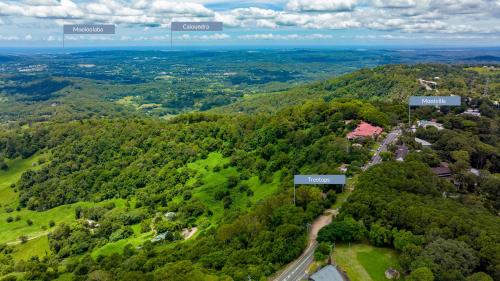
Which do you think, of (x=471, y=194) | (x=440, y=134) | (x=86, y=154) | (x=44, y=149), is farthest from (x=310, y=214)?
(x=44, y=149)

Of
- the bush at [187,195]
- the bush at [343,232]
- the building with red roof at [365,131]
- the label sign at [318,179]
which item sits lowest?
the bush at [187,195]

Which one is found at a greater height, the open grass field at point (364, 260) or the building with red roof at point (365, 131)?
the building with red roof at point (365, 131)

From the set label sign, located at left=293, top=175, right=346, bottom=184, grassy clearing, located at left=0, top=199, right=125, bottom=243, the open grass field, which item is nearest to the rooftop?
label sign, located at left=293, top=175, right=346, bottom=184

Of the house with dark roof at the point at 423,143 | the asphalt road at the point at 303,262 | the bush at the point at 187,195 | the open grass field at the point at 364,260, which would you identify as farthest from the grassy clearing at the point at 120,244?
the house with dark roof at the point at 423,143

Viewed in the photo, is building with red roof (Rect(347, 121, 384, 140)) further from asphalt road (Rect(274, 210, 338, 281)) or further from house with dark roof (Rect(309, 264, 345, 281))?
house with dark roof (Rect(309, 264, 345, 281))

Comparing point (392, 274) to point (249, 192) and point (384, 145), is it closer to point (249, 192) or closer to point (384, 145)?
point (384, 145)

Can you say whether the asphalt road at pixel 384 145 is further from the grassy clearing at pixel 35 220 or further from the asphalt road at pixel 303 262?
the grassy clearing at pixel 35 220

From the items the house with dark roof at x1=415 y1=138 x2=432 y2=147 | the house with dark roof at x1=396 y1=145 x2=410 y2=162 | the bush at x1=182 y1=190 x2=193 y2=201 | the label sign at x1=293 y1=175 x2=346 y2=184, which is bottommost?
the bush at x1=182 y1=190 x2=193 y2=201
